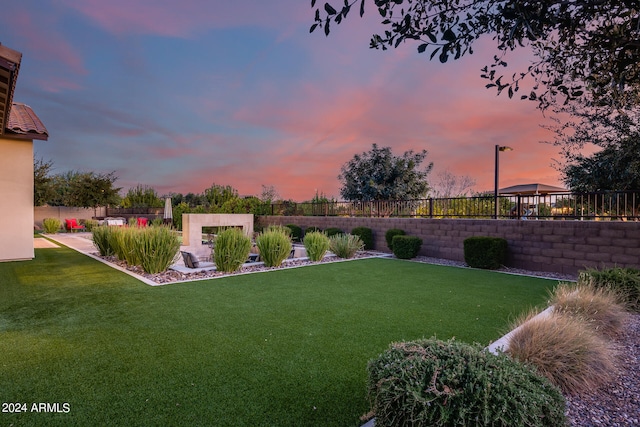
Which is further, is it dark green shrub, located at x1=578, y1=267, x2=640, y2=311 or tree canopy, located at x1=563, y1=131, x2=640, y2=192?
tree canopy, located at x1=563, y1=131, x2=640, y2=192

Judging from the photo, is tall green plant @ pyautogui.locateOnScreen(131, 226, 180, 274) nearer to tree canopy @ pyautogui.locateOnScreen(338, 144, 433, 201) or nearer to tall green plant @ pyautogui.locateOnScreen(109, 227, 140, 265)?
tall green plant @ pyautogui.locateOnScreen(109, 227, 140, 265)

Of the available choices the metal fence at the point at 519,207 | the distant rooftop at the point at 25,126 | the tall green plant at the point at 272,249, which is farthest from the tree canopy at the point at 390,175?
the distant rooftop at the point at 25,126

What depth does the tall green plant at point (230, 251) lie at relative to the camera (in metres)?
7.76

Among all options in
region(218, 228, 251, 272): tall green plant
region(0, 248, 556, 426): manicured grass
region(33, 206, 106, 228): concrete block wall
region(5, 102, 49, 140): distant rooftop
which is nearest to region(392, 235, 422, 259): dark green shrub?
region(0, 248, 556, 426): manicured grass

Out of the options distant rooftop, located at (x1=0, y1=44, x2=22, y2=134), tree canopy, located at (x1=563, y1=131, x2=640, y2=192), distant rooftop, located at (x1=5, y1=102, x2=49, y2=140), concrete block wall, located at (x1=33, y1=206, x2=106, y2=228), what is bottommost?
concrete block wall, located at (x1=33, y1=206, x2=106, y2=228)

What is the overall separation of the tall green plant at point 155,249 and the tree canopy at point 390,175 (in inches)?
480

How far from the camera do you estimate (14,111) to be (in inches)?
398

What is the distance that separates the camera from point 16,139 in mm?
8773

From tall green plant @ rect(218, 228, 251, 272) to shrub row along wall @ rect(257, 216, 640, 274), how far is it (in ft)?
21.0

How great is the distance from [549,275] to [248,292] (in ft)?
23.7

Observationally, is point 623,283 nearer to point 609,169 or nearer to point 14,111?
point 609,169

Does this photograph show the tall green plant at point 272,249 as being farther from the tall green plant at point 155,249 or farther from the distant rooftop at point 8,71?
the distant rooftop at point 8,71

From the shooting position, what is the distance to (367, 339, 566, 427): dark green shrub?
1.52 metres

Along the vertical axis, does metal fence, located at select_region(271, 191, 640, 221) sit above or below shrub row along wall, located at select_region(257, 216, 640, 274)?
above
